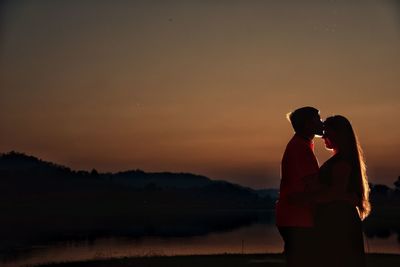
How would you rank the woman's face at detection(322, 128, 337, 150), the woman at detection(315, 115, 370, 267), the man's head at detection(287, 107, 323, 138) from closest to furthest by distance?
the woman at detection(315, 115, 370, 267) → the woman's face at detection(322, 128, 337, 150) → the man's head at detection(287, 107, 323, 138)

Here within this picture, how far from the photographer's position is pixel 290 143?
6031 millimetres

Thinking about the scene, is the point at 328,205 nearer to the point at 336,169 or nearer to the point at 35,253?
the point at 336,169

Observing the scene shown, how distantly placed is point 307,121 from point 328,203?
80 centimetres

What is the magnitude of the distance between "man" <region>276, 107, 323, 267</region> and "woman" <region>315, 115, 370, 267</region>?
12 centimetres

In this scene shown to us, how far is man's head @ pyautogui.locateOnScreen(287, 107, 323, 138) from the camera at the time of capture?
19.7 feet

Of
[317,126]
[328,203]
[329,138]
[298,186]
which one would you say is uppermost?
[317,126]

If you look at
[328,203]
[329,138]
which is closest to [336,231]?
[328,203]

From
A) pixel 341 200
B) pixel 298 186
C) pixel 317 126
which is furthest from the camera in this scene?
pixel 317 126

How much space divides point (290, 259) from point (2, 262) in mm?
30819

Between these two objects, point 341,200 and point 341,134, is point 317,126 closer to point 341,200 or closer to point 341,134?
point 341,134

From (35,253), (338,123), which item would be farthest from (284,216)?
(35,253)

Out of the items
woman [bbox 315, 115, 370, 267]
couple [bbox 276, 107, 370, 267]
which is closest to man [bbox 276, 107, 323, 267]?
couple [bbox 276, 107, 370, 267]

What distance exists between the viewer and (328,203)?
583 cm

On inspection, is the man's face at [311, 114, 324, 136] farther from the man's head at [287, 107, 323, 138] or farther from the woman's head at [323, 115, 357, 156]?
the woman's head at [323, 115, 357, 156]
